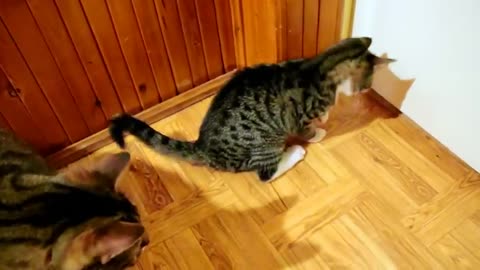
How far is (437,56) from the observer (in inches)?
46.6

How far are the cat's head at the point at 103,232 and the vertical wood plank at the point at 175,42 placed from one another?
0.58 metres

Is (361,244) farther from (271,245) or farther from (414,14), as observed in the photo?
(414,14)

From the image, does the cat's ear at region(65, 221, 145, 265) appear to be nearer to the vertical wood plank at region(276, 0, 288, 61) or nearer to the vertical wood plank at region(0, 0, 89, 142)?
the vertical wood plank at region(0, 0, 89, 142)

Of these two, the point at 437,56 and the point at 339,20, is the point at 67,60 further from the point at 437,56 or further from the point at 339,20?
the point at 437,56

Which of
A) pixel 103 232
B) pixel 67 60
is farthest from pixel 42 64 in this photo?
pixel 103 232

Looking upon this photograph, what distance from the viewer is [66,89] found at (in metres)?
1.29

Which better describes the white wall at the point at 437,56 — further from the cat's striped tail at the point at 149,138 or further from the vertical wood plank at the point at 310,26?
the cat's striped tail at the point at 149,138

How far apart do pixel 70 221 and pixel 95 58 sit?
0.67 meters

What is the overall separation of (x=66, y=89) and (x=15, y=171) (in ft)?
1.36

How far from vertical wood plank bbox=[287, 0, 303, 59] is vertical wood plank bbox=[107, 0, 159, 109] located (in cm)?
Result: 47

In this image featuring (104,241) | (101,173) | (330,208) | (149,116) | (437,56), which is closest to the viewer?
(104,241)

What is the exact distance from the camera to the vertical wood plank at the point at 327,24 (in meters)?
1.33

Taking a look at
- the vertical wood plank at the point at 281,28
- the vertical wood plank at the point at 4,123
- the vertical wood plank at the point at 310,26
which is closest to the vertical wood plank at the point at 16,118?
the vertical wood plank at the point at 4,123

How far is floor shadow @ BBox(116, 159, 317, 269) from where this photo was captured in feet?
3.98
